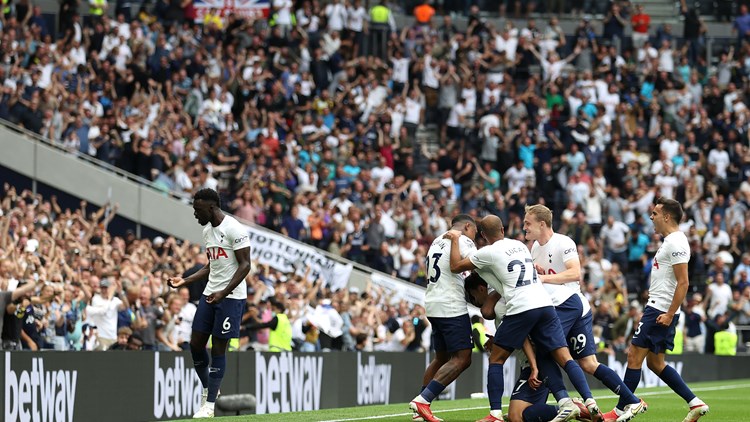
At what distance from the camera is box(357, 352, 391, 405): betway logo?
20438 millimetres

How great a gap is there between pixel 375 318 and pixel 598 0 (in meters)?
18.8

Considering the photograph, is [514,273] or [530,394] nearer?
[514,273]

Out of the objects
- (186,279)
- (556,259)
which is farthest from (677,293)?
(186,279)

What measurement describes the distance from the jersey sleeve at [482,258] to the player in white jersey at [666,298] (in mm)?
1864

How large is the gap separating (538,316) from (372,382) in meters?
9.11

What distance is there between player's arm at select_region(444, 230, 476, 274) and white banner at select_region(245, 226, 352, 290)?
1273cm

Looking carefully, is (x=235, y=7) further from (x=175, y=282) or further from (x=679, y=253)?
(x=679, y=253)

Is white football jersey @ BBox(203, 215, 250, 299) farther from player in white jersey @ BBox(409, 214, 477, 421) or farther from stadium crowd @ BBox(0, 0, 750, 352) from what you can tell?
stadium crowd @ BBox(0, 0, 750, 352)

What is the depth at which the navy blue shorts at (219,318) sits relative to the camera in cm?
1402

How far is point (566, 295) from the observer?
12.8 metres

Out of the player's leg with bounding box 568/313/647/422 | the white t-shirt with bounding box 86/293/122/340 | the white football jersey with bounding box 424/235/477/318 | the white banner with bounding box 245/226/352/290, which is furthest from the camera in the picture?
the white banner with bounding box 245/226/352/290

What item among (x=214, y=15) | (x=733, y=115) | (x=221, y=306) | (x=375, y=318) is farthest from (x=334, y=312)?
(x=733, y=115)

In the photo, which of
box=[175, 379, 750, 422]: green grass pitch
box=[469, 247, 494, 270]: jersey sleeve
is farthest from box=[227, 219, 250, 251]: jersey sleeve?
box=[469, 247, 494, 270]: jersey sleeve

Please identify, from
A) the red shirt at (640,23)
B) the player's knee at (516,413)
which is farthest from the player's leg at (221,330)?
the red shirt at (640,23)
